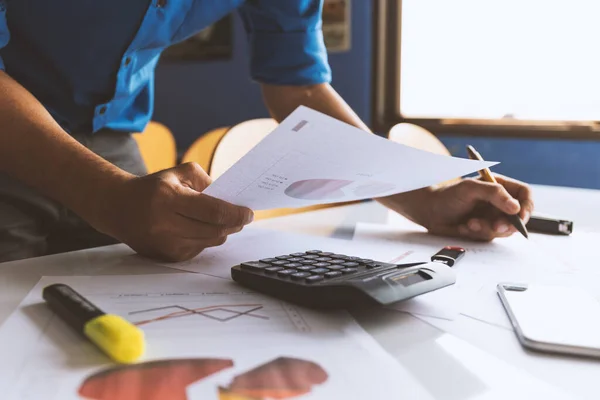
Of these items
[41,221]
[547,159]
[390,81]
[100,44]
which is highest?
[100,44]

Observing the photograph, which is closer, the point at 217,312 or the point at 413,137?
the point at 217,312

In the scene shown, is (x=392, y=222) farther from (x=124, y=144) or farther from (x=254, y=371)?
(x=254, y=371)

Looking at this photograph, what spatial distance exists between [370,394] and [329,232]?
49 centimetres

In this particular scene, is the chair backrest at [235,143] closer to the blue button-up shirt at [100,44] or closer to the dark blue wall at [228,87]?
the blue button-up shirt at [100,44]

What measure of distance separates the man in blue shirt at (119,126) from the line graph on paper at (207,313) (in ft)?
0.32

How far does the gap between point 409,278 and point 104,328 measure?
0.24 metres

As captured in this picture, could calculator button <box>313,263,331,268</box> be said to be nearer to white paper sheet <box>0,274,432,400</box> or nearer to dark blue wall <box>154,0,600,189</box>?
white paper sheet <box>0,274,432,400</box>

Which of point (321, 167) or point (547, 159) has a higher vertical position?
point (321, 167)

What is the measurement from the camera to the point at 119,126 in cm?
99

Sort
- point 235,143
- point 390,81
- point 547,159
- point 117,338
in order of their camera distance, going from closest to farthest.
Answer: point 117,338
point 235,143
point 547,159
point 390,81

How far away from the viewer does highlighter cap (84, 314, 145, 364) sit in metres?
0.35

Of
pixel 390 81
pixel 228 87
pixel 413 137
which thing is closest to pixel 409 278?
pixel 413 137

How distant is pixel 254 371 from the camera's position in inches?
13.5

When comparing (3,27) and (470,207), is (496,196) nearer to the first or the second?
(470,207)
